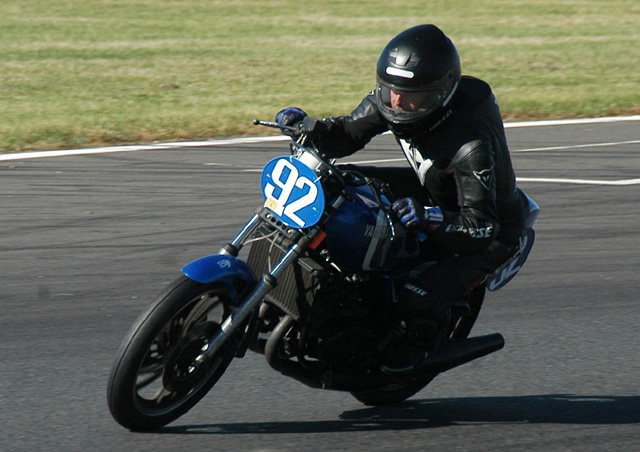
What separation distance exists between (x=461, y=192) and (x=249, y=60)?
16847 mm

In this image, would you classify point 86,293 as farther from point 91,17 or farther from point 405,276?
point 91,17

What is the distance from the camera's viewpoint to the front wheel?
4.05 m

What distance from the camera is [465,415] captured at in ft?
15.5

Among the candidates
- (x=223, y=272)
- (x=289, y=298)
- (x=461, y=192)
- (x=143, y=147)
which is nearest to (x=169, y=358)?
(x=223, y=272)

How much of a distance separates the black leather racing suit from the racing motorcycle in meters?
0.15

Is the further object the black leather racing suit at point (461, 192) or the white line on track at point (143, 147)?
the white line on track at point (143, 147)

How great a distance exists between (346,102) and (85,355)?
10.8m

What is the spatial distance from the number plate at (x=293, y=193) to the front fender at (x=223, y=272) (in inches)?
10.2

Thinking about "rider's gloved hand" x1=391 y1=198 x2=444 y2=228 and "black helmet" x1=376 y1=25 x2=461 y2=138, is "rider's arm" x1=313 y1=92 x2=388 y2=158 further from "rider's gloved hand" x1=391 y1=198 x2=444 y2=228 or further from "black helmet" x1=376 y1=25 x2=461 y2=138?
Answer: "rider's gloved hand" x1=391 y1=198 x2=444 y2=228

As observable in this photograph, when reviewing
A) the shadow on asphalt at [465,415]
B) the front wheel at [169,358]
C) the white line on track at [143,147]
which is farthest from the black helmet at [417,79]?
the white line on track at [143,147]

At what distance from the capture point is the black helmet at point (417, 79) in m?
4.27

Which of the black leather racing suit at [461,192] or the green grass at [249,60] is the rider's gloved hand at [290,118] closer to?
the black leather racing suit at [461,192]

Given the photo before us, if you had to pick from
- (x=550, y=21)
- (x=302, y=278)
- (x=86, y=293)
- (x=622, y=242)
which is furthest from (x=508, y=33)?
(x=302, y=278)

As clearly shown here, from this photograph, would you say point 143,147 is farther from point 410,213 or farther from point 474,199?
point 410,213
